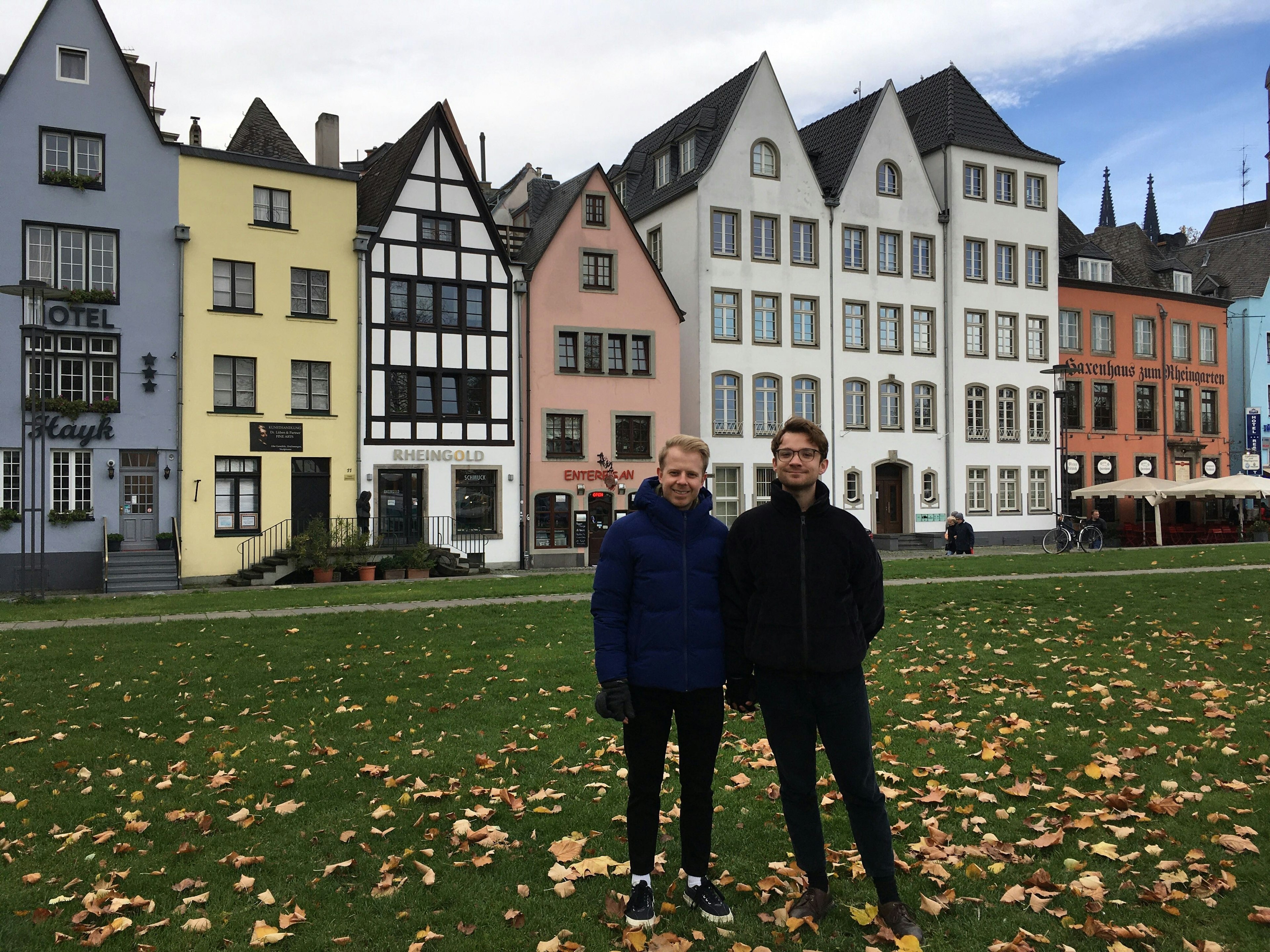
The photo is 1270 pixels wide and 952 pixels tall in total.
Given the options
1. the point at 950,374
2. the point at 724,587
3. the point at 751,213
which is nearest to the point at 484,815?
the point at 724,587

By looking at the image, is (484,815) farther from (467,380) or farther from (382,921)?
(467,380)

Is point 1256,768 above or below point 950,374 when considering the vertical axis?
below

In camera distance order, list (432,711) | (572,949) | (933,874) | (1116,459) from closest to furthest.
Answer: (572,949) < (933,874) < (432,711) < (1116,459)

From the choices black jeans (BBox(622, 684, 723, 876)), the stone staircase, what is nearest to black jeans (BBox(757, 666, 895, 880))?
black jeans (BBox(622, 684, 723, 876))

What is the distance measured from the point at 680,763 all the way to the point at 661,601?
837 mm

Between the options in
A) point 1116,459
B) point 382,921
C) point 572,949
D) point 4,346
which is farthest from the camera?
point 1116,459

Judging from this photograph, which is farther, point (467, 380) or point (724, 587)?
point (467, 380)

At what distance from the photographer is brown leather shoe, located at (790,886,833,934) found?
5.03 metres

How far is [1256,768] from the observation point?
7.25 meters

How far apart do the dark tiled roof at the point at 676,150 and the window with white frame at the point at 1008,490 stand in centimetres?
1836

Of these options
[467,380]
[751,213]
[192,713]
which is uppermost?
[751,213]

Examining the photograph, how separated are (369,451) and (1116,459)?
35449mm

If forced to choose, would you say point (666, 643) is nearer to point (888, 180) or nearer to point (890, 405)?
point (890, 405)

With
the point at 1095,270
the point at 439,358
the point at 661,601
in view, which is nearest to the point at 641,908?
the point at 661,601
